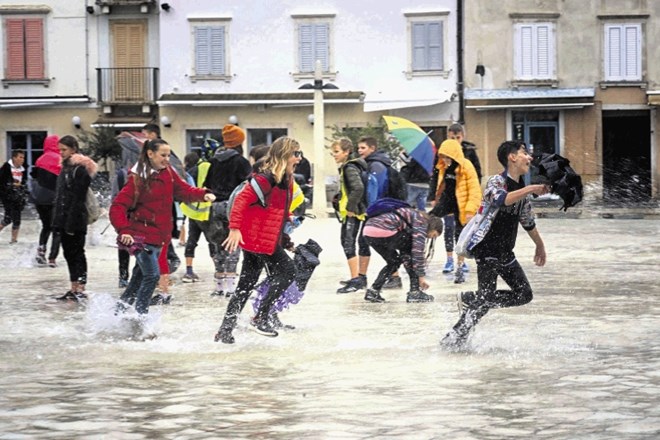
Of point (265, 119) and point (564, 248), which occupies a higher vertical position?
point (265, 119)

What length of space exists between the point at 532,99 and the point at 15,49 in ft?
50.9

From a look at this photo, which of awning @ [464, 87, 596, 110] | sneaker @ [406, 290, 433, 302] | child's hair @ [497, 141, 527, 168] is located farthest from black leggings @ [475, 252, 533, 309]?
awning @ [464, 87, 596, 110]

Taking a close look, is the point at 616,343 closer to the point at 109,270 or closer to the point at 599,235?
the point at 109,270

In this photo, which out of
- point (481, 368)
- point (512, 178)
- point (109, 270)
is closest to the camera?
point (481, 368)

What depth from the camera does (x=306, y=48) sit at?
42500 millimetres

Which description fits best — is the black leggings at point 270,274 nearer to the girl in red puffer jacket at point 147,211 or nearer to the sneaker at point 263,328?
the sneaker at point 263,328

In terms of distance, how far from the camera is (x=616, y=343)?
1023 cm

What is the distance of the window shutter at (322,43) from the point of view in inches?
1672

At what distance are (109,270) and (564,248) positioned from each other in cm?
703

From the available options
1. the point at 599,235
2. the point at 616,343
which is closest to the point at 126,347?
the point at 616,343

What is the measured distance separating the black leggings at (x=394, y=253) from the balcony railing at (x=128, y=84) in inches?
1183

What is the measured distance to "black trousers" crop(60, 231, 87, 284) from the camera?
13.6 meters

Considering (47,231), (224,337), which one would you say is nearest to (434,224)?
(224,337)

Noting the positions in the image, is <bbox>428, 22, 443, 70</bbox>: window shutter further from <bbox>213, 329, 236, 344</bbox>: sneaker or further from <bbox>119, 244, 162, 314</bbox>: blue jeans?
<bbox>213, 329, 236, 344</bbox>: sneaker
